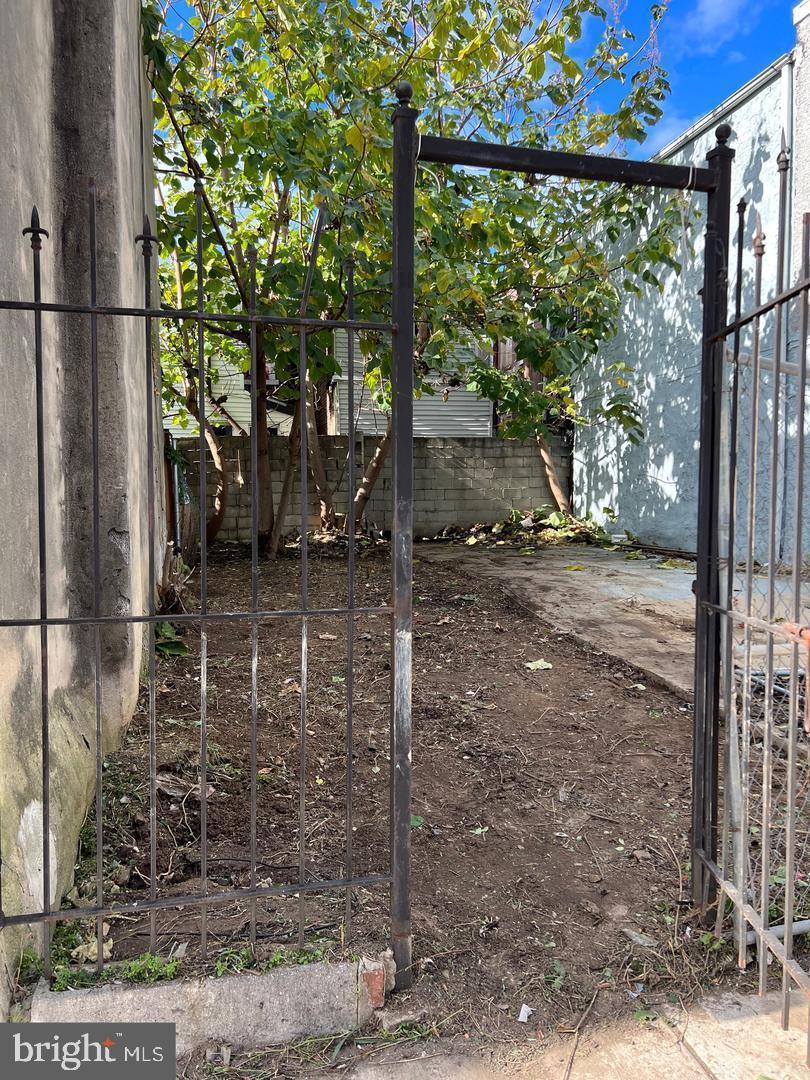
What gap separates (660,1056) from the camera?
6.58ft

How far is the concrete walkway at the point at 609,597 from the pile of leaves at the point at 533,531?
0.78 metres

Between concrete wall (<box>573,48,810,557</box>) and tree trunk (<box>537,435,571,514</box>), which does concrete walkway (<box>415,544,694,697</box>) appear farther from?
tree trunk (<box>537,435,571,514</box>)

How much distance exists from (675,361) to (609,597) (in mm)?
4814

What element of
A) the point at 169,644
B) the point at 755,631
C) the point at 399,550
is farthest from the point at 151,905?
the point at 169,644

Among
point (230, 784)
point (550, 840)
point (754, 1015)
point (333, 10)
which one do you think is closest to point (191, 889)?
point (230, 784)

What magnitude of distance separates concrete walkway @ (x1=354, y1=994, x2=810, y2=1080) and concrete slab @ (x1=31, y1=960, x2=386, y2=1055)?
0.18 meters

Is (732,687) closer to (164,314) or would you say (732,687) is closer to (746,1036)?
(746,1036)

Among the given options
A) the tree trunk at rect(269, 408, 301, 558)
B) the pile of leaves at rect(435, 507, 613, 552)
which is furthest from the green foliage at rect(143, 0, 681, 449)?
the pile of leaves at rect(435, 507, 613, 552)

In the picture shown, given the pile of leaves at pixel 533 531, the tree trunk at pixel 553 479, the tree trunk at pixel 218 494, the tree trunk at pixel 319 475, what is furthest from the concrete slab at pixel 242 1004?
the tree trunk at pixel 553 479

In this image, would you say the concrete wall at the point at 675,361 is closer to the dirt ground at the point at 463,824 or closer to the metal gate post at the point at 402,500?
the dirt ground at the point at 463,824

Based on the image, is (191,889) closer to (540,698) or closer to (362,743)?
(362,743)

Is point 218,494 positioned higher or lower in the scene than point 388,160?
lower

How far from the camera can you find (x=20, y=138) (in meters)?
2.33

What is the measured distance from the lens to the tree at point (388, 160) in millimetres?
5035
